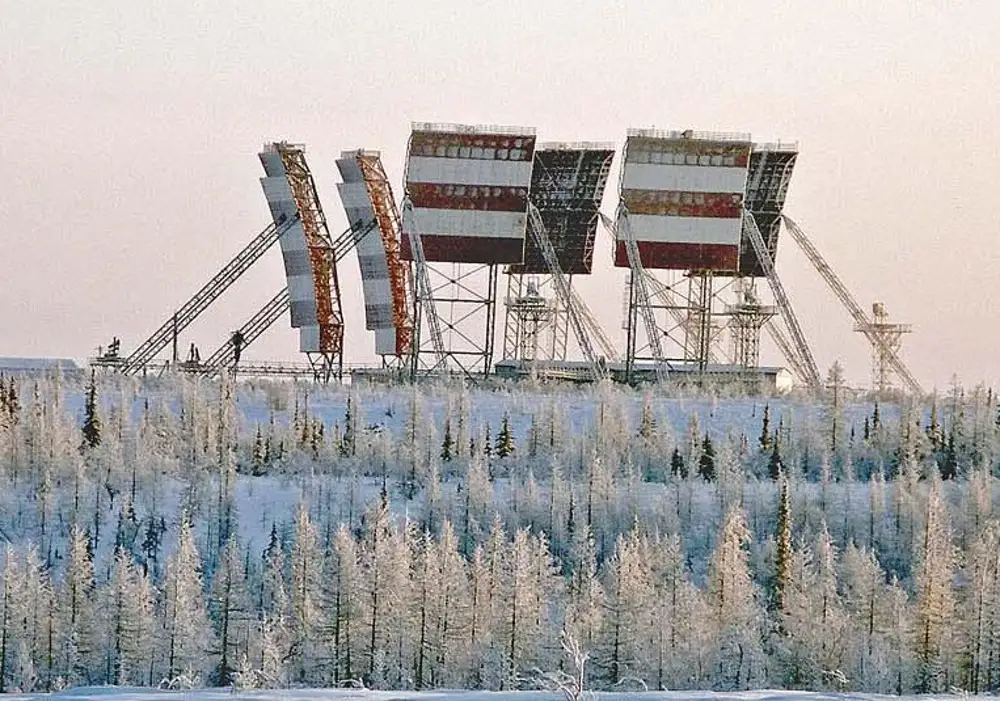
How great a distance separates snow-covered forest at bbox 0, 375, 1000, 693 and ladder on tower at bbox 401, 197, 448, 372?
7.36ft

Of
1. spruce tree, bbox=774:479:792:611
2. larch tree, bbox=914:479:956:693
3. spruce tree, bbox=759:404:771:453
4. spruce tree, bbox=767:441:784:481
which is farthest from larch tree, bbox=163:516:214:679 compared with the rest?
spruce tree, bbox=759:404:771:453

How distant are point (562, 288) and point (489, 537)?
694 inches

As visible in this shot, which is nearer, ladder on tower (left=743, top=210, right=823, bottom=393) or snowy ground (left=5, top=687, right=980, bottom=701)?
snowy ground (left=5, top=687, right=980, bottom=701)

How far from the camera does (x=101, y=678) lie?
68375 mm

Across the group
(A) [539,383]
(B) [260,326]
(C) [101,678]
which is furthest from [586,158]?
(C) [101,678]

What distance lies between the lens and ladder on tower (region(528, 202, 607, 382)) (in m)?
96.4

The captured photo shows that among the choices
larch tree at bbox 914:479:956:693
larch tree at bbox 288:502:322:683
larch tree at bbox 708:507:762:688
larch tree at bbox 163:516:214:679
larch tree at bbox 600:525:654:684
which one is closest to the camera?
larch tree at bbox 163:516:214:679

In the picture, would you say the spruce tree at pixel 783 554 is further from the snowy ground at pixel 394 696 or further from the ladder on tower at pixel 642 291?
the snowy ground at pixel 394 696

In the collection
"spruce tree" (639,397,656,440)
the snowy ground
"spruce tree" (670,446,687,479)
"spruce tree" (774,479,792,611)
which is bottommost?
the snowy ground

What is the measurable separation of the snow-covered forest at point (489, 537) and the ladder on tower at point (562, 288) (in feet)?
7.20

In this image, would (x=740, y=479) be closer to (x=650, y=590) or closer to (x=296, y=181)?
(x=650, y=590)

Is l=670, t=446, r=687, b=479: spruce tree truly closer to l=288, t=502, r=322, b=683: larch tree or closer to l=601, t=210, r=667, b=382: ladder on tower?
l=601, t=210, r=667, b=382: ladder on tower

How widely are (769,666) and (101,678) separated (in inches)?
874

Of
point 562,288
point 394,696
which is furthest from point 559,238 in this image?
point 394,696
